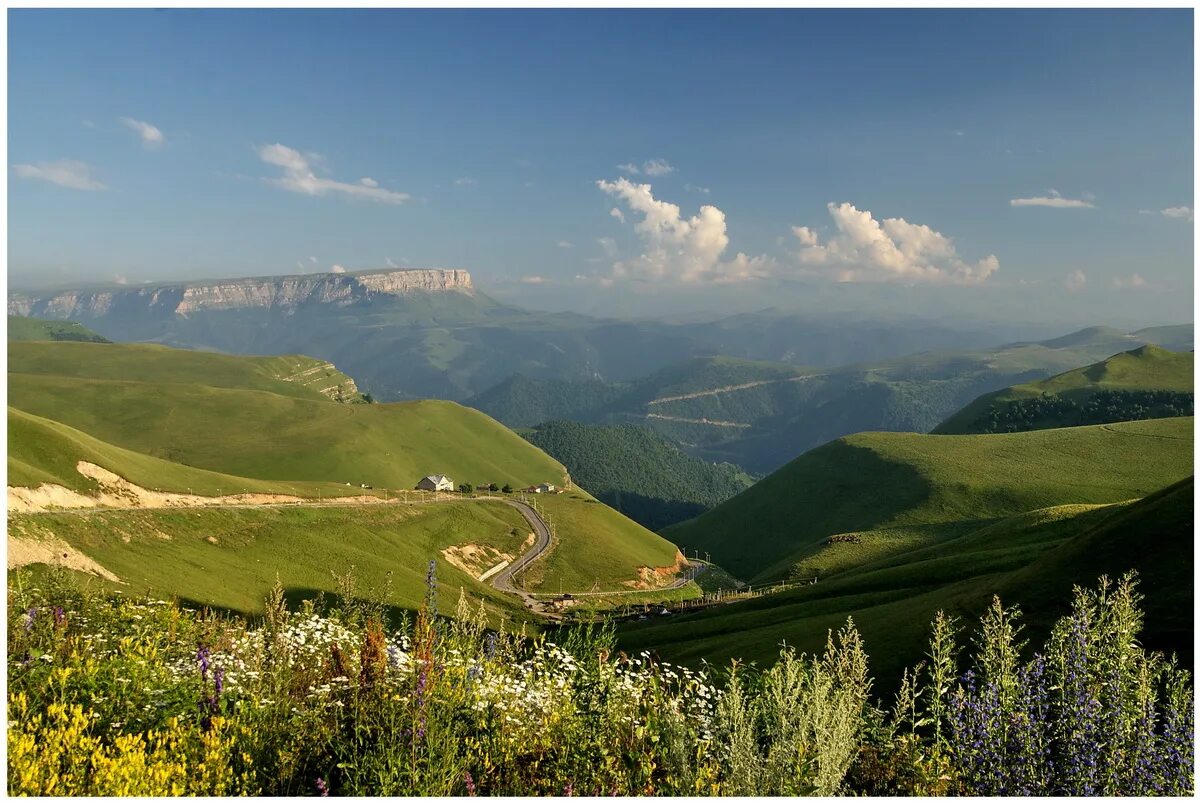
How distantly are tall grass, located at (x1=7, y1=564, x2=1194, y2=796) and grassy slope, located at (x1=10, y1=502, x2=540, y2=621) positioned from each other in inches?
686

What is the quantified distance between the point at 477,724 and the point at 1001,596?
35.1 meters

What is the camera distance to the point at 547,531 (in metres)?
150

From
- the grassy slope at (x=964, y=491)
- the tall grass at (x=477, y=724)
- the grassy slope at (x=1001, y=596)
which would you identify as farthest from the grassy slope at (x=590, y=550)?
the tall grass at (x=477, y=724)

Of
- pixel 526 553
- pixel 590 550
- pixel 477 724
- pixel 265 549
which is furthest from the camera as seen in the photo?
pixel 590 550

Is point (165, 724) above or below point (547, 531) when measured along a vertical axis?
above

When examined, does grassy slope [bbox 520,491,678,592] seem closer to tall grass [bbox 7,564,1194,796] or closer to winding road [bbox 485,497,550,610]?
winding road [bbox 485,497,550,610]

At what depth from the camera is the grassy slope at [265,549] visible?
2222 inches

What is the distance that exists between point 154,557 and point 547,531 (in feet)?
310

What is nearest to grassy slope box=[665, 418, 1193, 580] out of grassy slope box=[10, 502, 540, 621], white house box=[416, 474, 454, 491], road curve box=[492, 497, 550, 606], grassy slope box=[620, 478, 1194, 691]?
road curve box=[492, 497, 550, 606]

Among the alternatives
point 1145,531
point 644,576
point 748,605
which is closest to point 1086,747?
point 1145,531

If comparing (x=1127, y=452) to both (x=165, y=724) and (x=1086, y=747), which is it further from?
(x=165, y=724)

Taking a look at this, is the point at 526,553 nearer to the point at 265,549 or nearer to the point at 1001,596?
the point at 265,549

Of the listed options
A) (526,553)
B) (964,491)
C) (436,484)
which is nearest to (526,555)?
(526,553)

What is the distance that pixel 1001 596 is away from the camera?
36.1 meters
